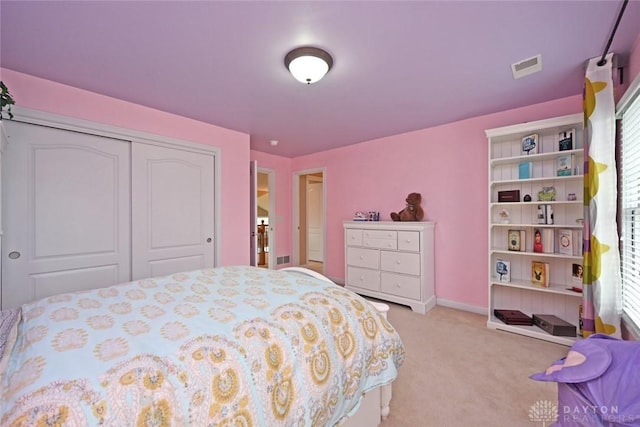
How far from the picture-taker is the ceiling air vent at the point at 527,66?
1.95 metres

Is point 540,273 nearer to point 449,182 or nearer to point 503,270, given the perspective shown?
point 503,270

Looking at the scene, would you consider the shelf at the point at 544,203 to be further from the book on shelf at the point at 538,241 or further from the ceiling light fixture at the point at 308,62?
the ceiling light fixture at the point at 308,62

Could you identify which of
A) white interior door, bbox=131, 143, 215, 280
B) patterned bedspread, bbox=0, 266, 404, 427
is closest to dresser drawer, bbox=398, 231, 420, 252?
patterned bedspread, bbox=0, 266, 404, 427

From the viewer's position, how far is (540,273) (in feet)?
8.74

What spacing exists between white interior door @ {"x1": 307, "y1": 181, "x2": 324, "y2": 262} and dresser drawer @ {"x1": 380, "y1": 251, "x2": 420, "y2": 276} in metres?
3.27

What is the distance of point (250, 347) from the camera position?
958 mm

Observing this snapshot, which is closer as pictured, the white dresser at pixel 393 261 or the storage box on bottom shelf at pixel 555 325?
the storage box on bottom shelf at pixel 555 325

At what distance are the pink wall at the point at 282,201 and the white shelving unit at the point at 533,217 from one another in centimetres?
337

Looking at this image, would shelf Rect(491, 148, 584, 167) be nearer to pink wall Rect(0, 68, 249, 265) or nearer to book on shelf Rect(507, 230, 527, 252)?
book on shelf Rect(507, 230, 527, 252)

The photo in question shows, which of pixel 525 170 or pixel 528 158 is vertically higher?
pixel 528 158

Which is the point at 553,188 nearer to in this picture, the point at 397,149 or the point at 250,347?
the point at 397,149

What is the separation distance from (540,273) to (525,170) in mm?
1053

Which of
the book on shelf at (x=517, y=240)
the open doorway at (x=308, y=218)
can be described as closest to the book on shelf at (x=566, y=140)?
the book on shelf at (x=517, y=240)

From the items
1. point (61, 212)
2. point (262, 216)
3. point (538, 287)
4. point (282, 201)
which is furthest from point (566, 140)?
point (262, 216)
